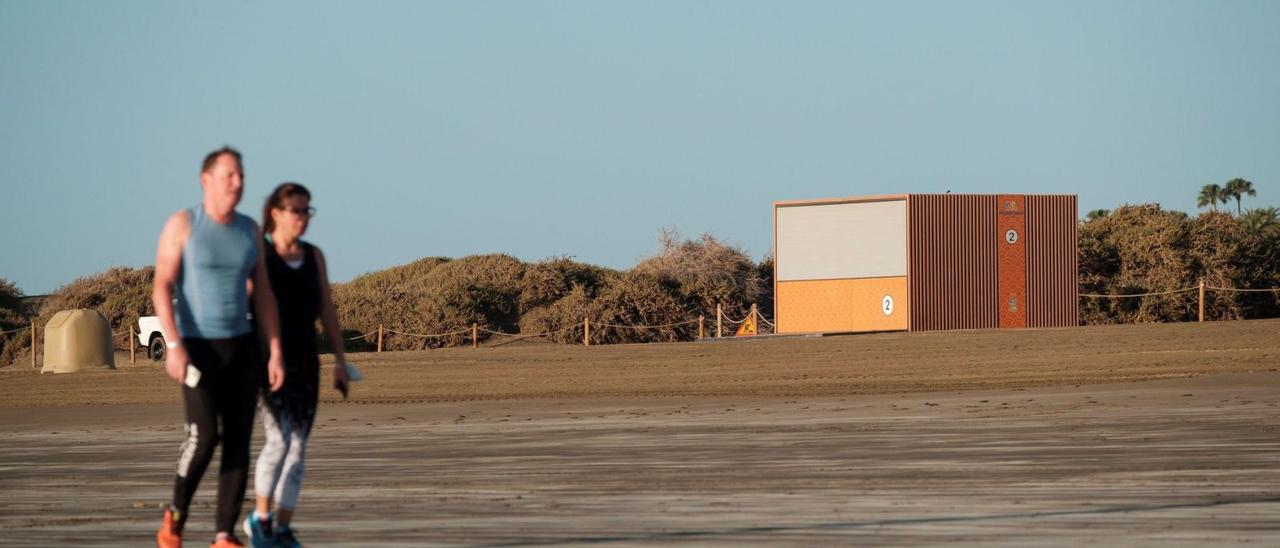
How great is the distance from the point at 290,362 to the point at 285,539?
0.72 metres

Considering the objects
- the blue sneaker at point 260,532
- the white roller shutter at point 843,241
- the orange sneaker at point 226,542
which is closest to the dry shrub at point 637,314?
the white roller shutter at point 843,241

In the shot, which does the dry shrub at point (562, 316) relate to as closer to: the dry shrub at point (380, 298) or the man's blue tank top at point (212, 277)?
the dry shrub at point (380, 298)

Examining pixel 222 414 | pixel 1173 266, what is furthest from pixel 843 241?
pixel 222 414

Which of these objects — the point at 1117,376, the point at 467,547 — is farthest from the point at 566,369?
the point at 467,547

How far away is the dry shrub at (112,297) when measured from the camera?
57.6 metres

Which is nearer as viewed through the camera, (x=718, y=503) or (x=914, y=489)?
(x=718, y=503)

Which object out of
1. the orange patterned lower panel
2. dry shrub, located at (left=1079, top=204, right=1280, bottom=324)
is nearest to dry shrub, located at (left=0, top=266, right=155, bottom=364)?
the orange patterned lower panel

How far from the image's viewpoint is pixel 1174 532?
23.7 ft

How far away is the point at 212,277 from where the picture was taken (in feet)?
22.3

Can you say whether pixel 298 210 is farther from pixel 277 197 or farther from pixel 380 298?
pixel 380 298

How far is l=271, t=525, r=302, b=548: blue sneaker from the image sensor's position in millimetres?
6895

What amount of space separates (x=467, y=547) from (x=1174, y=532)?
296 centimetres

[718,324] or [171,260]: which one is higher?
[171,260]

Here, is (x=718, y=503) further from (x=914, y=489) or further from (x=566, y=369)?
(x=566, y=369)
